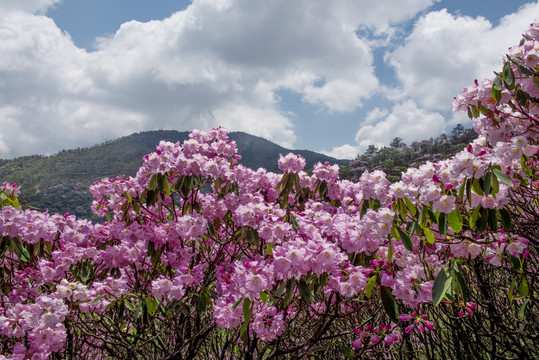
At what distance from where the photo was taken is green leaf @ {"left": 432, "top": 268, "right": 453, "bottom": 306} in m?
1.33

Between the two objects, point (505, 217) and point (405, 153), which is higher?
point (405, 153)

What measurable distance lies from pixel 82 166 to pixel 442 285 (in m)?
97.8

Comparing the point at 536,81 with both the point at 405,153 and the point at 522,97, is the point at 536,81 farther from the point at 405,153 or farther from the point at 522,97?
the point at 405,153

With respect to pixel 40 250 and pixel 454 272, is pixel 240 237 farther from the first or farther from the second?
pixel 40 250

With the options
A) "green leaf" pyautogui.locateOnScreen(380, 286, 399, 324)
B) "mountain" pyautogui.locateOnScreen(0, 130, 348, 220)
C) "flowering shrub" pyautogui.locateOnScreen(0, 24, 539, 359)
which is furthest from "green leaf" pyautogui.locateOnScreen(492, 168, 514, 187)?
"mountain" pyautogui.locateOnScreen(0, 130, 348, 220)

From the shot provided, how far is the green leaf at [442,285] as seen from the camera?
133 cm

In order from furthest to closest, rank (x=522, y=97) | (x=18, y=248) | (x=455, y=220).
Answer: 1. (x=18, y=248)
2. (x=522, y=97)
3. (x=455, y=220)

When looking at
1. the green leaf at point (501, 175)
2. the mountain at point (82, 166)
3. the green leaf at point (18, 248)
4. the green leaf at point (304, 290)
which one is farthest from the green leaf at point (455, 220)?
the mountain at point (82, 166)

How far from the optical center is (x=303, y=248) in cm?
182

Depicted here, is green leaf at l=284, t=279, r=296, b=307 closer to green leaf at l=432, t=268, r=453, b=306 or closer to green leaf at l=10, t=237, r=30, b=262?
green leaf at l=432, t=268, r=453, b=306

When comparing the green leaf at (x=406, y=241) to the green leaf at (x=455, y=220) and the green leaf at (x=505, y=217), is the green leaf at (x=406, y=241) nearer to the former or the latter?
the green leaf at (x=455, y=220)

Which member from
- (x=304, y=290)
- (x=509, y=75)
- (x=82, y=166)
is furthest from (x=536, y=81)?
(x=82, y=166)

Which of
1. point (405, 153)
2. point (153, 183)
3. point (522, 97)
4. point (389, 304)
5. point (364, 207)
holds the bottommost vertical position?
point (389, 304)

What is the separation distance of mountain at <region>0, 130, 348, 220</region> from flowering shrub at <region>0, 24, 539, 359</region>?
50.6 metres
